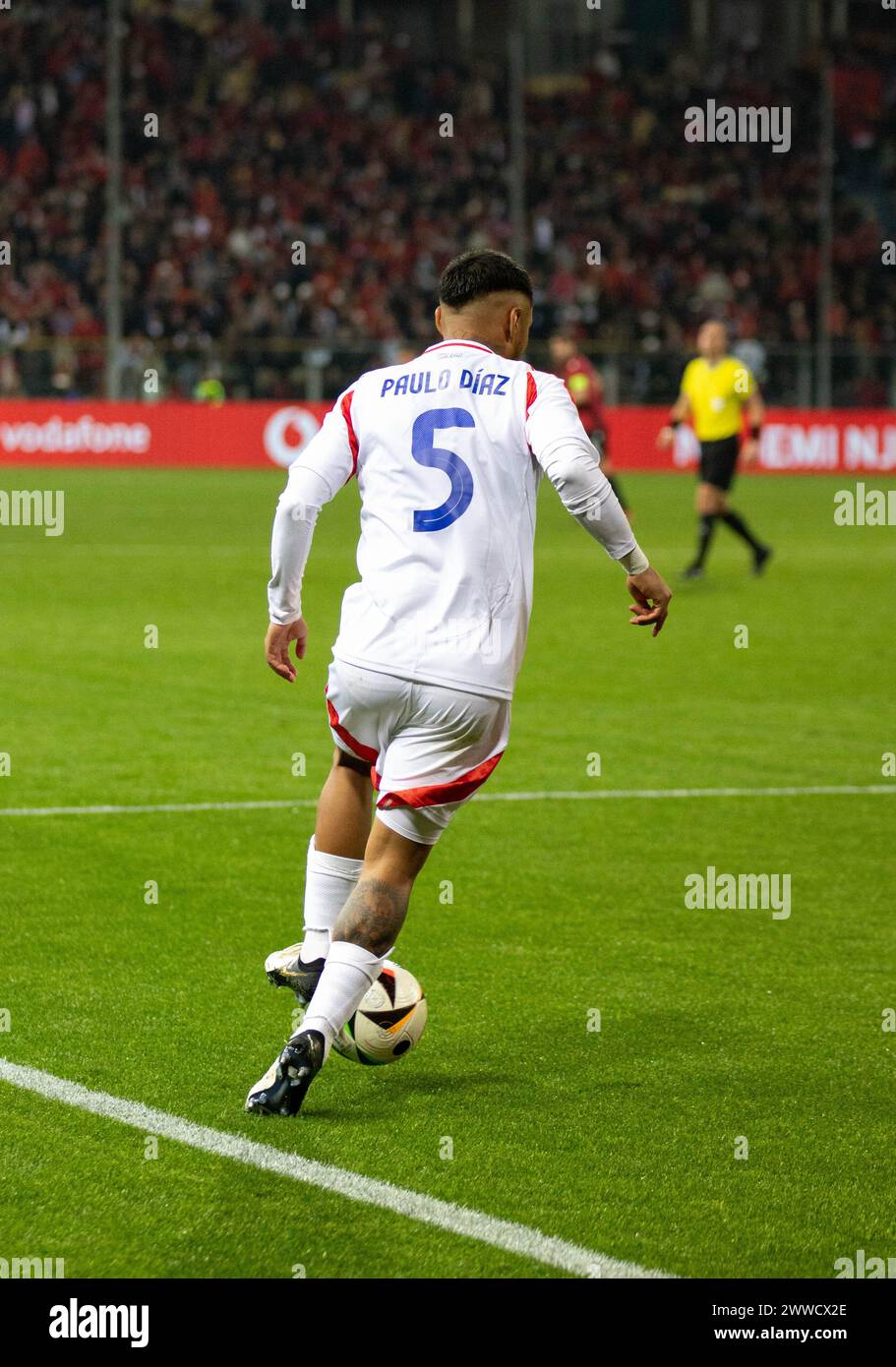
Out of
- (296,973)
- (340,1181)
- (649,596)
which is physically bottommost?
(340,1181)

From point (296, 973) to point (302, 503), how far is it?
128 centimetres

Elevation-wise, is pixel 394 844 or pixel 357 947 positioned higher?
pixel 394 844

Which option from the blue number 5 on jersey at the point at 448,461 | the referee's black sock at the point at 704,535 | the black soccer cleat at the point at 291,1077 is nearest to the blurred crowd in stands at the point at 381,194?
the referee's black sock at the point at 704,535

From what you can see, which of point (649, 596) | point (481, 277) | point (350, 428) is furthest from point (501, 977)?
point (481, 277)

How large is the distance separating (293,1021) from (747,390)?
13227mm

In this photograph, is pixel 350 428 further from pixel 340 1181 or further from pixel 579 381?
pixel 579 381

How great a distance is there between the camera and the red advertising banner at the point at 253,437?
1244 inches

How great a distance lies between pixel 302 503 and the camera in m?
4.65

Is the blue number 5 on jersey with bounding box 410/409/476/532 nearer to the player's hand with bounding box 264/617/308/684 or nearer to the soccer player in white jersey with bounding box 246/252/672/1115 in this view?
the soccer player in white jersey with bounding box 246/252/672/1115

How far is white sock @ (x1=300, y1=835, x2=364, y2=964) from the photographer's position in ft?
16.5

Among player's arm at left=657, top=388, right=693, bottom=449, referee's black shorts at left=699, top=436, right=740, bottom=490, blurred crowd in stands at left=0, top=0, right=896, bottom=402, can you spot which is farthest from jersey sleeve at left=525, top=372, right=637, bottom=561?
blurred crowd in stands at left=0, top=0, right=896, bottom=402

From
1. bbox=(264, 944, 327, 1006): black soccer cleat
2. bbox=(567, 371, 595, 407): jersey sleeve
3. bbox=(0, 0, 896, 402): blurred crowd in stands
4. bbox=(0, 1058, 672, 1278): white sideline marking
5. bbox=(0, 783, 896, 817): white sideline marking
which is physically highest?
bbox=(0, 0, 896, 402): blurred crowd in stands

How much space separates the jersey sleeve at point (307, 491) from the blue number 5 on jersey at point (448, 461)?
0.19 m

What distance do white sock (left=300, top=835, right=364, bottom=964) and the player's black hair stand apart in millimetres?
1442
